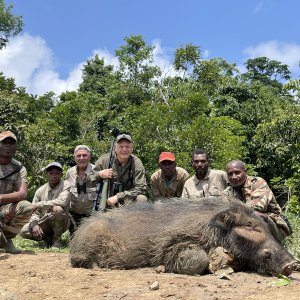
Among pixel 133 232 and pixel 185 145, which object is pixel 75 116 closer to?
pixel 185 145

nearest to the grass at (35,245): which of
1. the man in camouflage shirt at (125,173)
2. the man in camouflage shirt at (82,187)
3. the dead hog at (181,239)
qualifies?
the man in camouflage shirt at (82,187)

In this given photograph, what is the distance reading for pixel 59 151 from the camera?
62.1 feet

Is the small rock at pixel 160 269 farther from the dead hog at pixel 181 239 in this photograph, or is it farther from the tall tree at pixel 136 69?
the tall tree at pixel 136 69

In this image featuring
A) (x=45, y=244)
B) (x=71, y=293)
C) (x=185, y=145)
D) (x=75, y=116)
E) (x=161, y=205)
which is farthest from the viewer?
(x=75, y=116)

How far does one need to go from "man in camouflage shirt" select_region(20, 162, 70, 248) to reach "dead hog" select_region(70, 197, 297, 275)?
85.4 inches

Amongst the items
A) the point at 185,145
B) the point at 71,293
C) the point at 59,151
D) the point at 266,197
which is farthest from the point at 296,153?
the point at 71,293

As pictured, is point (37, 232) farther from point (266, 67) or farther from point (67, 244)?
point (266, 67)

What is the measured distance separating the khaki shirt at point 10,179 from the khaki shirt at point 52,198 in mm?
740

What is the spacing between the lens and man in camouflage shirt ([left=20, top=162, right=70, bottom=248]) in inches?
294

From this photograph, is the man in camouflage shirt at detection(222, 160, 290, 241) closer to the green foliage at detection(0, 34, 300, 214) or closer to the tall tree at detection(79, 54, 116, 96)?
the green foliage at detection(0, 34, 300, 214)

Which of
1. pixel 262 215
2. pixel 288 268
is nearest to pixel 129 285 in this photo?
pixel 288 268

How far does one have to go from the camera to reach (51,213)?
24.9 ft

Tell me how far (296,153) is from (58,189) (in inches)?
384

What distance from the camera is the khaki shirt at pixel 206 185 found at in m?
6.83
